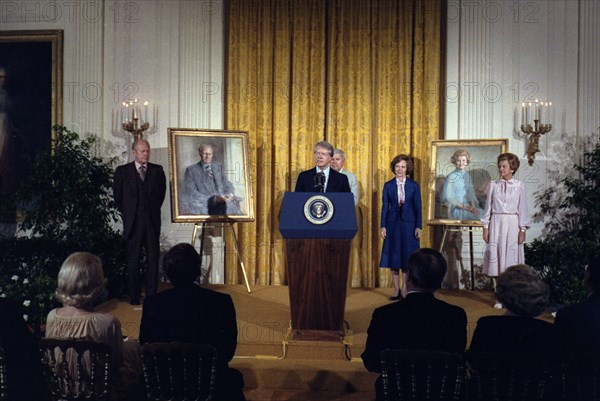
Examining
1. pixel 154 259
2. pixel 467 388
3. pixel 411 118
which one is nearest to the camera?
pixel 467 388

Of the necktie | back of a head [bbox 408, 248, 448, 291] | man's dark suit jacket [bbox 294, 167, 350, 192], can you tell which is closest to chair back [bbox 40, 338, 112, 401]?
back of a head [bbox 408, 248, 448, 291]

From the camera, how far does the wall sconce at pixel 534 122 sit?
26.6 feet

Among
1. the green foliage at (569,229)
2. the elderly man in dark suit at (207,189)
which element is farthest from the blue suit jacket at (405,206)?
the elderly man in dark suit at (207,189)

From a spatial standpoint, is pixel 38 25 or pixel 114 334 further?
pixel 38 25

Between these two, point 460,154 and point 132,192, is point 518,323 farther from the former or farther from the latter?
point 460,154

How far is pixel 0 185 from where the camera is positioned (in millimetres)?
9000

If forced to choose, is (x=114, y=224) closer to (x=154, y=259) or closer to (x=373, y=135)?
(x=154, y=259)

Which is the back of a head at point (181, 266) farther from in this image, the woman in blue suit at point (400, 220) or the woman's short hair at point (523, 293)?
the woman in blue suit at point (400, 220)

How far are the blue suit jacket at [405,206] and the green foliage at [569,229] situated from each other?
5.01 feet

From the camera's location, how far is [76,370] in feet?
9.23

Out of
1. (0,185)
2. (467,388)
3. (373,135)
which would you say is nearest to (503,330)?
(467,388)

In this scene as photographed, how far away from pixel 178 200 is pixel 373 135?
8.62ft

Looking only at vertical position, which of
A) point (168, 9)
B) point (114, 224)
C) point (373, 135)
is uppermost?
point (168, 9)

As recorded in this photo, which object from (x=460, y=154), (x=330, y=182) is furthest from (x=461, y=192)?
(x=330, y=182)
